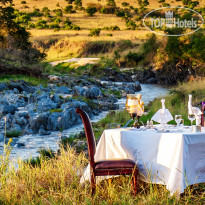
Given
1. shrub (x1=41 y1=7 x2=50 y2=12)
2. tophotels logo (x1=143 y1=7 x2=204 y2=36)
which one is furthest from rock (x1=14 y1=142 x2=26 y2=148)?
shrub (x1=41 y1=7 x2=50 y2=12)

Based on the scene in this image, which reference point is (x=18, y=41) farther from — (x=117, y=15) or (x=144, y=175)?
(x=117, y=15)

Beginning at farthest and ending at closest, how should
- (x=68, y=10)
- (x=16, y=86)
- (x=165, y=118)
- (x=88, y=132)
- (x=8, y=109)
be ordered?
1. (x=68, y=10)
2. (x=16, y=86)
3. (x=8, y=109)
4. (x=165, y=118)
5. (x=88, y=132)

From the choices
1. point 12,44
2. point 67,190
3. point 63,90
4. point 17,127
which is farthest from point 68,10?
point 67,190

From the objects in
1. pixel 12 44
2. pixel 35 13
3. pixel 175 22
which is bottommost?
pixel 12 44

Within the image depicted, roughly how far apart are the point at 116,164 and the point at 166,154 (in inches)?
21.0

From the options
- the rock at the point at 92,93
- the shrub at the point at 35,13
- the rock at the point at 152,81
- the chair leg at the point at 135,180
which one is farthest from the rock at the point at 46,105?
the shrub at the point at 35,13

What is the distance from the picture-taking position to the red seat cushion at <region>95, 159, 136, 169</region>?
4.58 m

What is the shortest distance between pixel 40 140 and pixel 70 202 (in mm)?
5989

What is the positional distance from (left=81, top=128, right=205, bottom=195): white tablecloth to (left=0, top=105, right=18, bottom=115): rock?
312 inches

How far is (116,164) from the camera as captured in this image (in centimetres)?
460

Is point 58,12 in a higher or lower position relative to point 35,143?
higher

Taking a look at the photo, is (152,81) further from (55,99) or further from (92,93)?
(55,99)

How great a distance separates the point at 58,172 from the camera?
5070 mm

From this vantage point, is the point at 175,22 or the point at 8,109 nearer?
the point at 8,109
